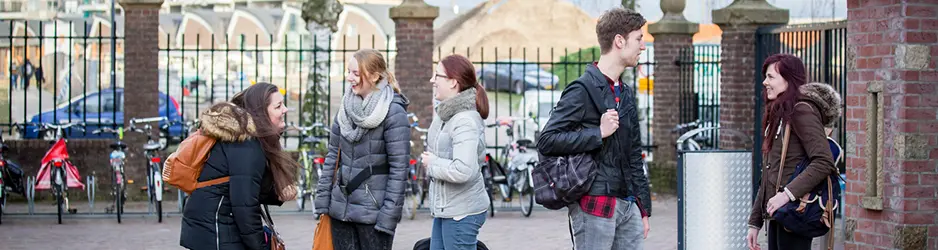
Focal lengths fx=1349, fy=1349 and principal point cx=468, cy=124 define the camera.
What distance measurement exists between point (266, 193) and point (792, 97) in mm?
2354

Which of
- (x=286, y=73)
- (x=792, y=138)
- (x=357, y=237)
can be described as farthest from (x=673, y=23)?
(x=792, y=138)

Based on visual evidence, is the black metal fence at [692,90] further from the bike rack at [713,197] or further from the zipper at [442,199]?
the zipper at [442,199]

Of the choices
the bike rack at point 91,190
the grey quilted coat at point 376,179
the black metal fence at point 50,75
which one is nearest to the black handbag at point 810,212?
the grey quilted coat at point 376,179

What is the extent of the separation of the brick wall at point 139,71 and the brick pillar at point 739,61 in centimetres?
616

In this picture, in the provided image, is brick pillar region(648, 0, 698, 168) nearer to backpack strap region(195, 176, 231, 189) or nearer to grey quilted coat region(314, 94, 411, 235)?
grey quilted coat region(314, 94, 411, 235)

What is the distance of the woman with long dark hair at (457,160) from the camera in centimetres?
623

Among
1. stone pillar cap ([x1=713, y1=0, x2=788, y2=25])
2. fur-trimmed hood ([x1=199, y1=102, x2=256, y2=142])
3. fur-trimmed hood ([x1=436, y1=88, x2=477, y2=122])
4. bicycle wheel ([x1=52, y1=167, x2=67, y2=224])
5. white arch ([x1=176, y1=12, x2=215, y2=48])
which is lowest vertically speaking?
bicycle wheel ([x1=52, y1=167, x2=67, y2=224])

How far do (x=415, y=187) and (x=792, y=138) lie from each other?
7.80 meters

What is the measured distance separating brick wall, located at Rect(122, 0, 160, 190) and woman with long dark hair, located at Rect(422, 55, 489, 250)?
30.1 ft

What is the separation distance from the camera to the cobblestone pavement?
11.1 meters

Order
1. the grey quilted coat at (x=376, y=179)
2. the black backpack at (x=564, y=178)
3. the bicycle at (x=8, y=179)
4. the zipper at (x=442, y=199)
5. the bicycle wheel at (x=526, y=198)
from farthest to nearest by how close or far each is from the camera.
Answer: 1. the bicycle wheel at (x=526, y=198)
2. the bicycle at (x=8, y=179)
3. the grey quilted coat at (x=376, y=179)
4. the zipper at (x=442, y=199)
5. the black backpack at (x=564, y=178)

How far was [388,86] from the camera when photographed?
6637mm

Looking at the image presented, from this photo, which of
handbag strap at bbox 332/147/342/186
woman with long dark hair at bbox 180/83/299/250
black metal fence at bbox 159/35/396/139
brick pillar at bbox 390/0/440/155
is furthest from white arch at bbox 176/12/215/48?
woman with long dark hair at bbox 180/83/299/250

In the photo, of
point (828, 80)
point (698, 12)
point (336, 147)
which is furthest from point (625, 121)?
point (698, 12)
